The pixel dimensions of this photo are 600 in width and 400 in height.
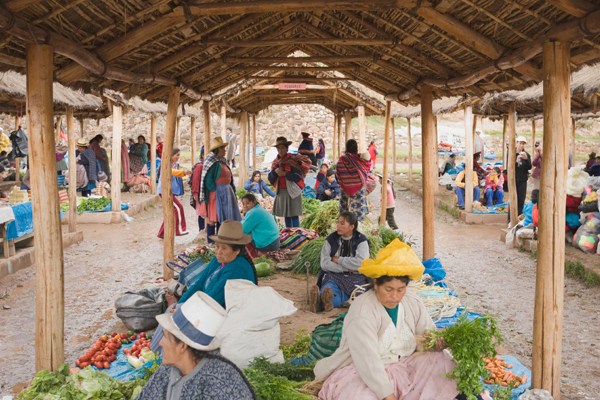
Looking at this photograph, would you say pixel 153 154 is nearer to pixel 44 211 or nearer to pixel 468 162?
pixel 468 162

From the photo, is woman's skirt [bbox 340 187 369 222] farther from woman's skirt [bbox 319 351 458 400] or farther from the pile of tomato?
woman's skirt [bbox 319 351 458 400]

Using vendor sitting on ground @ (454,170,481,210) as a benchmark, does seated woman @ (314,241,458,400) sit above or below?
below

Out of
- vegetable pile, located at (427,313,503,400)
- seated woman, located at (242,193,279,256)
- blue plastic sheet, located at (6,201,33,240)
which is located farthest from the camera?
blue plastic sheet, located at (6,201,33,240)

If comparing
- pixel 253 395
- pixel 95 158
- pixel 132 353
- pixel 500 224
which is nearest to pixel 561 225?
pixel 253 395

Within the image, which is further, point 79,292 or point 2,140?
point 2,140

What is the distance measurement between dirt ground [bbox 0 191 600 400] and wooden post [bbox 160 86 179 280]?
2.47ft

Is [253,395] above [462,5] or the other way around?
the other way around

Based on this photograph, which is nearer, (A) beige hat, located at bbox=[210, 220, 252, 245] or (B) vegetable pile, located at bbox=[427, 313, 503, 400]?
(B) vegetable pile, located at bbox=[427, 313, 503, 400]

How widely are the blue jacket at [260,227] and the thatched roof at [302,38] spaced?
200 cm

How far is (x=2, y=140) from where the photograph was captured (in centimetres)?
1742

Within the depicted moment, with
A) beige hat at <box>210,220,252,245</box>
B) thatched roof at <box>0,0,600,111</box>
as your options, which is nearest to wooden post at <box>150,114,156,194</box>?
thatched roof at <box>0,0,600,111</box>

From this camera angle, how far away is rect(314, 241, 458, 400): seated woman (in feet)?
12.1

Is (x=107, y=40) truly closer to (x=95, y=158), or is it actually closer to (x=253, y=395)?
(x=253, y=395)

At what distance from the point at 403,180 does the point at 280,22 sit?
15.5 metres
